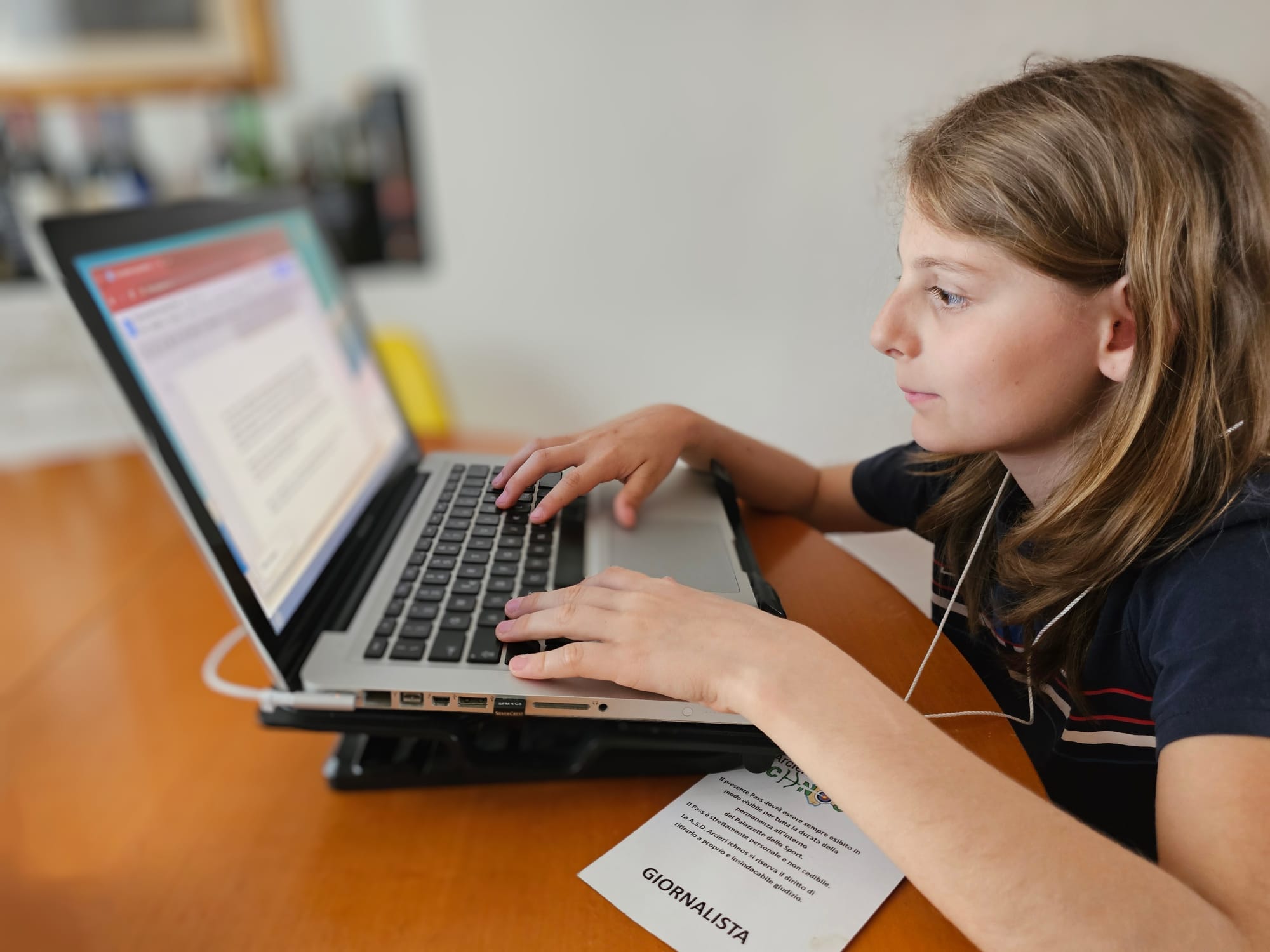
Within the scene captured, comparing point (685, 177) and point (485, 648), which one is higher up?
point (685, 177)

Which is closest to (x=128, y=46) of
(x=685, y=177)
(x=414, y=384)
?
(x=414, y=384)

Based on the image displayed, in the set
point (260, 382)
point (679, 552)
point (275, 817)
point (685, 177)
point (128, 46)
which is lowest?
point (275, 817)

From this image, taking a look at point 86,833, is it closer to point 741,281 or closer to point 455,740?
point 455,740

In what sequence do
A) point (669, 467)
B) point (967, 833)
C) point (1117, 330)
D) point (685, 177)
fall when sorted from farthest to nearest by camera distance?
point (685, 177), point (669, 467), point (1117, 330), point (967, 833)

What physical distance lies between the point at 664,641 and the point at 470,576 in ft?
0.63

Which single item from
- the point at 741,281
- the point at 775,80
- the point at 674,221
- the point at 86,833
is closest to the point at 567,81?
the point at 674,221

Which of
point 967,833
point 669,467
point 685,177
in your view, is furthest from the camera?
point 685,177

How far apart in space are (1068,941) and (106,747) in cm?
67

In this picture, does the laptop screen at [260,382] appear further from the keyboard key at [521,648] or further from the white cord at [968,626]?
the white cord at [968,626]

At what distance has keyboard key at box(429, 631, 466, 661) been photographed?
1.79 ft

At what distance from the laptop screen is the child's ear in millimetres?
558

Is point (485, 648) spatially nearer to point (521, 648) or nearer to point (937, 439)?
point (521, 648)

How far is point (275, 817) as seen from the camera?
1.89 feet

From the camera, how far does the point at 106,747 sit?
0.67m
